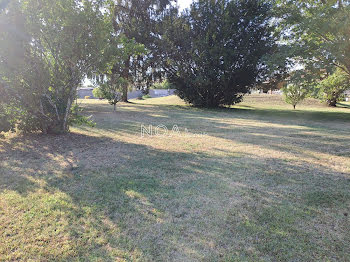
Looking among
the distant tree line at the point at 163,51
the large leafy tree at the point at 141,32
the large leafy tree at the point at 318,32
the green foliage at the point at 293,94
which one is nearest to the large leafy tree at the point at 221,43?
the distant tree line at the point at 163,51

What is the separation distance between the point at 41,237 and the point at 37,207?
2.01 ft

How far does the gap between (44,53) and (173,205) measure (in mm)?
5413

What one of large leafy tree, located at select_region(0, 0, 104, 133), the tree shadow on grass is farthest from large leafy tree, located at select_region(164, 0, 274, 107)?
the tree shadow on grass

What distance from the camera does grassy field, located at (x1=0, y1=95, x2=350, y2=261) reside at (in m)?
1.88

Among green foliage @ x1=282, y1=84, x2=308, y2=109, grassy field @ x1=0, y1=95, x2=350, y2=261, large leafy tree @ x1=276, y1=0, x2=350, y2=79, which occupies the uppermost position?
large leafy tree @ x1=276, y1=0, x2=350, y2=79

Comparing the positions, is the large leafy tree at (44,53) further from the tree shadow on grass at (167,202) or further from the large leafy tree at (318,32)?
the large leafy tree at (318,32)

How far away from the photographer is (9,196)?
273cm

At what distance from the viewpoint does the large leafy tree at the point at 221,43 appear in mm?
15711

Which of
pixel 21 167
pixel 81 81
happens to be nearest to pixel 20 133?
pixel 81 81

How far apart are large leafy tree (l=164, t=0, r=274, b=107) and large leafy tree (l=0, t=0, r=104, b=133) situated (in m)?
11.8

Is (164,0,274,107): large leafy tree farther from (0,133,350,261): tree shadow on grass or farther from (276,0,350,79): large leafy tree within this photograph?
(0,133,350,261): tree shadow on grass

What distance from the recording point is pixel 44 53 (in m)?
5.48

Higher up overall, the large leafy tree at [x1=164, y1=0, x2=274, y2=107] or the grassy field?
the large leafy tree at [x1=164, y1=0, x2=274, y2=107]

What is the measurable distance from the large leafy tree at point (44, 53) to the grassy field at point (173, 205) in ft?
4.34
